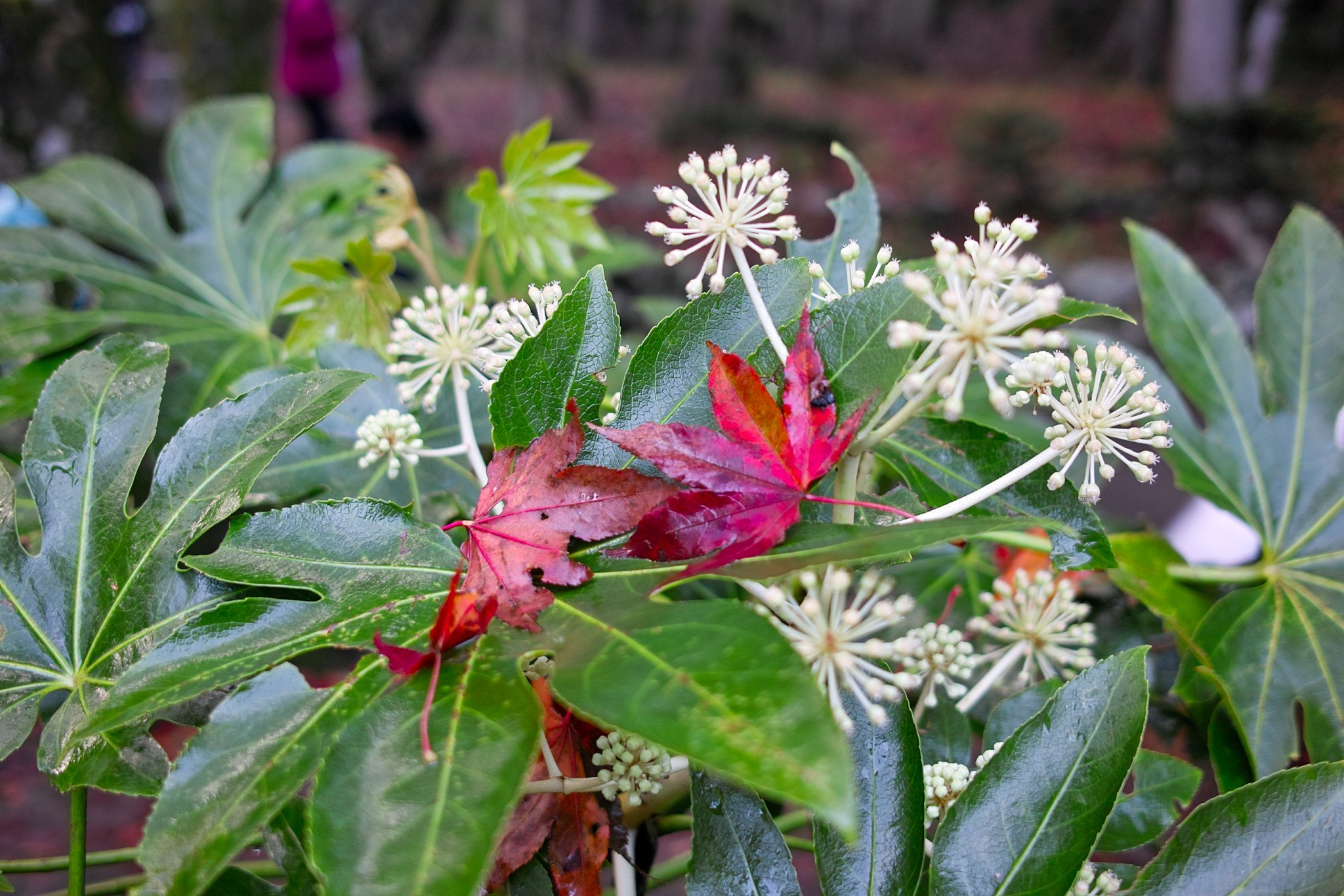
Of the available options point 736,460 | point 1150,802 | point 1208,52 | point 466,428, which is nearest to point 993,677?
point 1150,802

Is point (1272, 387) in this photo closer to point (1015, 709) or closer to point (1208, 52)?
point (1015, 709)

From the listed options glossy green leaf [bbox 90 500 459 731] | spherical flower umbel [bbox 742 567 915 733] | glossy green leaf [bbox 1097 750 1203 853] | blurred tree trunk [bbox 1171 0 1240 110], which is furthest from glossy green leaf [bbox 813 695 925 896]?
blurred tree trunk [bbox 1171 0 1240 110]

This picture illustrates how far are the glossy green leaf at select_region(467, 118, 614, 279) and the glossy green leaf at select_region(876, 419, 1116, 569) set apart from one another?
612 mm

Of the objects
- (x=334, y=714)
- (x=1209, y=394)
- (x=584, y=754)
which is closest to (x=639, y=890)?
(x=584, y=754)

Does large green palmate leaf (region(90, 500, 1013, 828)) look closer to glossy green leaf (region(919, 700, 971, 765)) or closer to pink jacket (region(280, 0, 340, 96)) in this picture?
glossy green leaf (region(919, 700, 971, 765))

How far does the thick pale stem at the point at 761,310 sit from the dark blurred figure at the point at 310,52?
591 centimetres

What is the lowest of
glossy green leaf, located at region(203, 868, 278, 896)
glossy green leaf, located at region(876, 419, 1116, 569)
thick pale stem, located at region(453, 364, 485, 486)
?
glossy green leaf, located at region(203, 868, 278, 896)

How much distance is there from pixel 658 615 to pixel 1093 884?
0.45 metres

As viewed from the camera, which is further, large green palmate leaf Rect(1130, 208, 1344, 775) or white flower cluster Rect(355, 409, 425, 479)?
large green palmate leaf Rect(1130, 208, 1344, 775)

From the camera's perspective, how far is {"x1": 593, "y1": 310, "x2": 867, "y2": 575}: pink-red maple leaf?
54 centimetres

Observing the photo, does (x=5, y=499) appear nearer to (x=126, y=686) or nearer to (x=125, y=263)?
(x=126, y=686)

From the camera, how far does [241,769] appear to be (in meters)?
0.48

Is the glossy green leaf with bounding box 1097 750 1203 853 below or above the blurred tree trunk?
below

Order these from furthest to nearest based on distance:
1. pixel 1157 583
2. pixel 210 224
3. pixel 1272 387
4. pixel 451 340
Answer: pixel 210 224 → pixel 1272 387 → pixel 1157 583 → pixel 451 340
